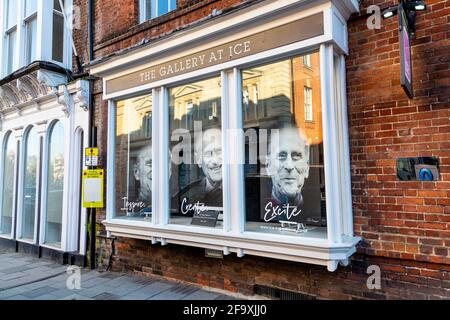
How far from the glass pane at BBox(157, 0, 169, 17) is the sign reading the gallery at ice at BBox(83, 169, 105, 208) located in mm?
3193

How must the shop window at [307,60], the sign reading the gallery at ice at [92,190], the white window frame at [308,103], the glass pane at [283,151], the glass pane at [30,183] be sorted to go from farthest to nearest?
the glass pane at [30,183], the sign reading the gallery at ice at [92,190], the white window frame at [308,103], the glass pane at [283,151], the shop window at [307,60]

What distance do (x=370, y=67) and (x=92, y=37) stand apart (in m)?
5.70

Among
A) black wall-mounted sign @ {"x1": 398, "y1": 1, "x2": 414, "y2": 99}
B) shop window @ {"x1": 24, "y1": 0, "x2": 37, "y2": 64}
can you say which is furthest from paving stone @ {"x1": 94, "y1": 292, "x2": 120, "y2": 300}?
shop window @ {"x1": 24, "y1": 0, "x2": 37, "y2": 64}

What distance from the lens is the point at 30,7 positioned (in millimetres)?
8531

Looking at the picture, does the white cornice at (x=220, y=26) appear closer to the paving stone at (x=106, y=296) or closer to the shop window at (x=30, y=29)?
the shop window at (x=30, y=29)

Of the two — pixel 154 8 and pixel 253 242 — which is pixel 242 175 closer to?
pixel 253 242

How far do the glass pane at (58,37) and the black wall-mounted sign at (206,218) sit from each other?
18.0 feet

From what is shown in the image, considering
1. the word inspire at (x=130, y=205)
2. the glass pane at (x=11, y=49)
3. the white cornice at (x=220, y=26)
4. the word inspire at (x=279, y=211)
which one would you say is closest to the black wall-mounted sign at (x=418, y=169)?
the word inspire at (x=279, y=211)

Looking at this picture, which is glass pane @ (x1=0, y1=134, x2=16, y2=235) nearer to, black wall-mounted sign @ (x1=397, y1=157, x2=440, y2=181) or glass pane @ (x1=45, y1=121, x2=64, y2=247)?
glass pane @ (x1=45, y1=121, x2=64, y2=247)

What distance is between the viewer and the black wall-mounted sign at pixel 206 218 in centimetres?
490

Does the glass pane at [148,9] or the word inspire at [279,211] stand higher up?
the glass pane at [148,9]

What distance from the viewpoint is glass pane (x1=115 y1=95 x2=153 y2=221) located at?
6.02 metres

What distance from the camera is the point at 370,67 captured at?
13.2 feet

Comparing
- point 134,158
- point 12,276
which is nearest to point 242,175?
point 134,158
